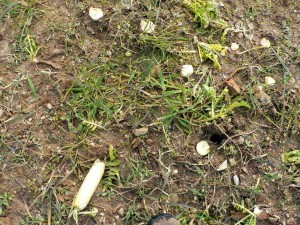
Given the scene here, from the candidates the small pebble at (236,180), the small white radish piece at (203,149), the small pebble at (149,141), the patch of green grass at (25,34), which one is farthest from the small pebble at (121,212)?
the patch of green grass at (25,34)

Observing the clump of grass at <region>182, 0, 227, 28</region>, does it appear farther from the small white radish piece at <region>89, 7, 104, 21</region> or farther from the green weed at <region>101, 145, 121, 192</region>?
the green weed at <region>101, 145, 121, 192</region>

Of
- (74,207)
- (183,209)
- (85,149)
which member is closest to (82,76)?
(85,149)

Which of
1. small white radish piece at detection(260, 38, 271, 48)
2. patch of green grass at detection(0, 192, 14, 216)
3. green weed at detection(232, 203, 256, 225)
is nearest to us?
patch of green grass at detection(0, 192, 14, 216)

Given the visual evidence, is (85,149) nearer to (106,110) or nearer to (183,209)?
(106,110)

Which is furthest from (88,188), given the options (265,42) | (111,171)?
(265,42)

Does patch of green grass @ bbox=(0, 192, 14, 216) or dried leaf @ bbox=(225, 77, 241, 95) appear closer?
patch of green grass @ bbox=(0, 192, 14, 216)

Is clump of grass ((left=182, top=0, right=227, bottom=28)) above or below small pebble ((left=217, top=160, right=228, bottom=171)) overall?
above

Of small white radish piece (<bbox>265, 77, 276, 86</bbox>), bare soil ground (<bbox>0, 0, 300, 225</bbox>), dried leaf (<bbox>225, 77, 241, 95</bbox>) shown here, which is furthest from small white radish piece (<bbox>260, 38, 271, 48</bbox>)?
dried leaf (<bbox>225, 77, 241, 95</bbox>)

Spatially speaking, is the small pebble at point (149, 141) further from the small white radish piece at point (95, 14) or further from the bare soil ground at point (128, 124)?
the small white radish piece at point (95, 14)
